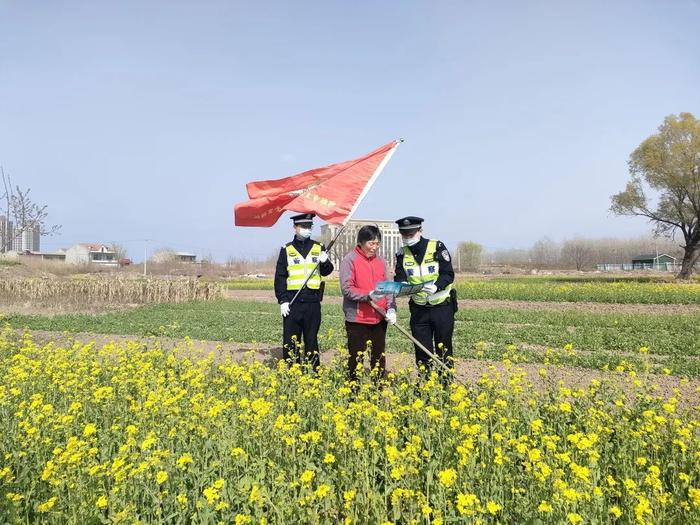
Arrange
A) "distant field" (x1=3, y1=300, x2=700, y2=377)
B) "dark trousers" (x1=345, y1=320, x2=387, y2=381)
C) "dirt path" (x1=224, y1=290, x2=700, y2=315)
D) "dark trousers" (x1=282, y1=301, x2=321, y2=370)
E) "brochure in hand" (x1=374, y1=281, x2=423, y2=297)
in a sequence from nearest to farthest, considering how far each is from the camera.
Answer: "brochure in hand" (x1=374, y1=281, x2=423, y2=297) → "dark trousers" (x1=345, y1=320, x2=387, y2=381) → "dark trousers" (x1=282, y1=301, x2=321, y2=370) → "distant field" (x1=3, y1=300, x2=700, y2=377) → "dirt path" (x1=224, y1=290, x2=700, y2=315)

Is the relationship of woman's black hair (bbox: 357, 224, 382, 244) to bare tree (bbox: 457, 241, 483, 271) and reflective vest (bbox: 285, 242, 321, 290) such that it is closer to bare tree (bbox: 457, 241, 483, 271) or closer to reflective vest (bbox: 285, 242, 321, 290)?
reflective vest (bbox: 285, 242, 321, 290)

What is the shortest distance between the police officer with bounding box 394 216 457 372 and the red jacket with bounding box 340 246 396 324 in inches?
13.9

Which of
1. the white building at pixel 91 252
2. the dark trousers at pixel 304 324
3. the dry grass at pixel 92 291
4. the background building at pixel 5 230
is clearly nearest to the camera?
the dark trousers at pixel 304 324

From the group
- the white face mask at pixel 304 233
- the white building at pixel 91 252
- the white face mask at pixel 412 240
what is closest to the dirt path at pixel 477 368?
the white face mask at pixel 412 240

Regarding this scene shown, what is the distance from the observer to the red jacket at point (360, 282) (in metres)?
5.38

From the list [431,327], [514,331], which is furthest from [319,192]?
[514,331]

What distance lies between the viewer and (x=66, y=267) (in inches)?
1805

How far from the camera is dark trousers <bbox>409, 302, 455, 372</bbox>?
5.36 meters

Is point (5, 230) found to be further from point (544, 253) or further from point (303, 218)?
point (544, 253)

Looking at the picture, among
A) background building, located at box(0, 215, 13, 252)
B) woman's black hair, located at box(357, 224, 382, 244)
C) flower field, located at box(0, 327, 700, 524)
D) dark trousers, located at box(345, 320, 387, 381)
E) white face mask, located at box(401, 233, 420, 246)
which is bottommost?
flower field, located at box(0, 327, 700, 524)

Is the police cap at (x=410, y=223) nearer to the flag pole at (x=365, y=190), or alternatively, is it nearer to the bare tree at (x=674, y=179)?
the flag pole at (x=365, y=190)

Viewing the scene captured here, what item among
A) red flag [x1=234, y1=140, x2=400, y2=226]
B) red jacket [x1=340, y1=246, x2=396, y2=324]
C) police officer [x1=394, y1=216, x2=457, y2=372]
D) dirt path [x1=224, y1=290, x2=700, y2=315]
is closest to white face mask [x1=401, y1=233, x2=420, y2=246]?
police officer [x1=394, y1=216, x2=457, y2=372]

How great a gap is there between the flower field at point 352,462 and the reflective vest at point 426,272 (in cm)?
115

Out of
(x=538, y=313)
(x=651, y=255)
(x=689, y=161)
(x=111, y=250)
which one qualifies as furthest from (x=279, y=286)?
(x=651, y=255)
